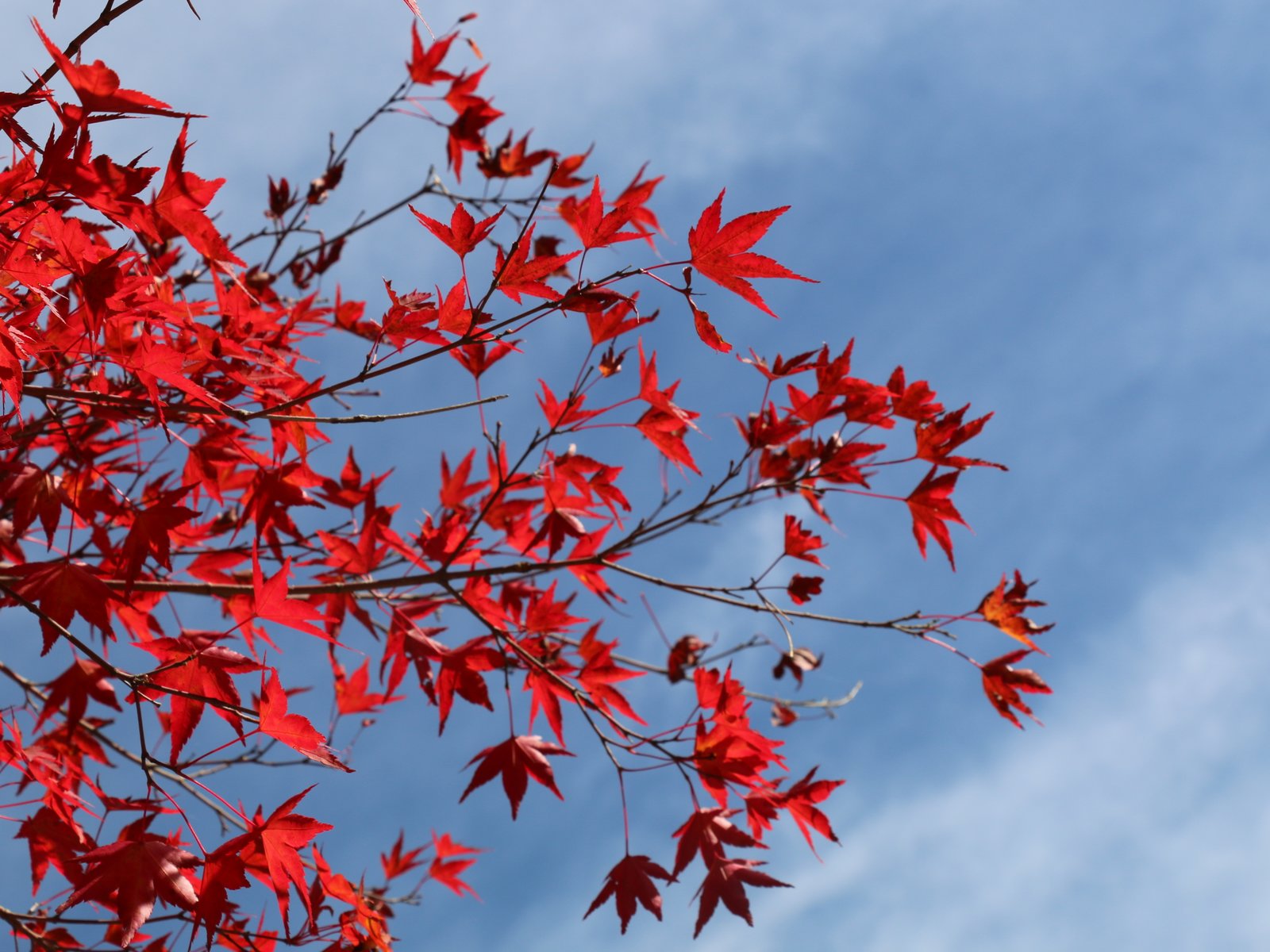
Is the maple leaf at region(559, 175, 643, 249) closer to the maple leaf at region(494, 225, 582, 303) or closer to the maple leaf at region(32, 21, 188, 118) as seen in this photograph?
the maple leaf at region(494, 225, 582, 303)

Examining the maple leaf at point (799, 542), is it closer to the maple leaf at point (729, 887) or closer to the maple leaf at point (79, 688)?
the maple leaf at point (729, 887)

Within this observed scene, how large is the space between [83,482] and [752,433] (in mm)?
1580

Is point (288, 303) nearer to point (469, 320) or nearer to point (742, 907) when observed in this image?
point (469, 320)

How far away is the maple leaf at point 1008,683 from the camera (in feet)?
7.16

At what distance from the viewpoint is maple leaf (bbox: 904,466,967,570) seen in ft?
7.09

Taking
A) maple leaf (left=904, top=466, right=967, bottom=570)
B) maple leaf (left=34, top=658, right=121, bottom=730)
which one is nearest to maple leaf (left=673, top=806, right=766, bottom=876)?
maple leaf (left=904, top=466, right=967, bottom=570)

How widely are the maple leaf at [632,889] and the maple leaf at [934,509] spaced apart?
0.93 metres

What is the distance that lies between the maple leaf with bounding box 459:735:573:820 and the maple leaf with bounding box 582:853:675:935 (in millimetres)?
230

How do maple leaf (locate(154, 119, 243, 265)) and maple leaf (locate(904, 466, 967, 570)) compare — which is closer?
maple leaf (locate(154, 119, 243, 265))

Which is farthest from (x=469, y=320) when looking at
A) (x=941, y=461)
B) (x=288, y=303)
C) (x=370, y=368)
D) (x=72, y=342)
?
(x=288, y=303)

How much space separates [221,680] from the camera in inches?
62.5

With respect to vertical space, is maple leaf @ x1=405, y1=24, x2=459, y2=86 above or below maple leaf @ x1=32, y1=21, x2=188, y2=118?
above

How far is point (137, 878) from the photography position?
1541mm

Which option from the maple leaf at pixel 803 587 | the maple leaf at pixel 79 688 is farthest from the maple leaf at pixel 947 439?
the maple leaf at pixel 79 688
